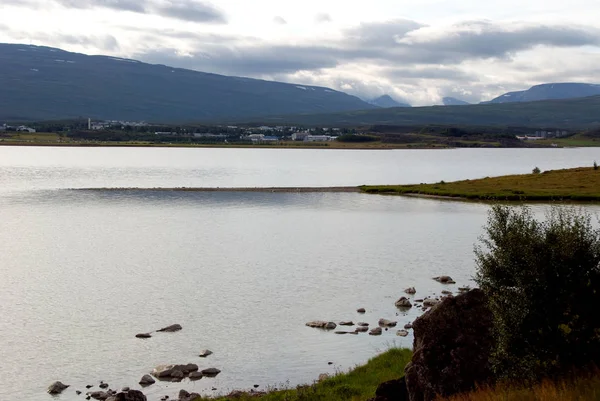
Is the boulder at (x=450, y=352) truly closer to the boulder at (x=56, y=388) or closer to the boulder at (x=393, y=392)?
the boulder at (x=393, y=392)

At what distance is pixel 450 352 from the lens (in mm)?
19094

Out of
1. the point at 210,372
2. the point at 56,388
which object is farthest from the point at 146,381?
the point at 56,388

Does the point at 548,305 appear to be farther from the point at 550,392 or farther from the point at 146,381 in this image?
the point at 146,381

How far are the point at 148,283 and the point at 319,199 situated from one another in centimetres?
6824

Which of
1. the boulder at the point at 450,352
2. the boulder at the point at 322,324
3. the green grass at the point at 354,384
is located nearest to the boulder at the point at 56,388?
the green grass at the point at 354,384

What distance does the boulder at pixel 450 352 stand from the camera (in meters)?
18.8

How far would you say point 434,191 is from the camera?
395ft

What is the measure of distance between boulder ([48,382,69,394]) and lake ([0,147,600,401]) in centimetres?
61

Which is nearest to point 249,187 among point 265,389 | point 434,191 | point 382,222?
point 434,191

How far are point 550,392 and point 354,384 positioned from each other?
11.8m

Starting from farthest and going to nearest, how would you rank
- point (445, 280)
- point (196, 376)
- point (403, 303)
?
point (445, 280) < point (403, 303) < point (196, 376)

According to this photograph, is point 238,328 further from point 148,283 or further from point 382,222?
point 382,222

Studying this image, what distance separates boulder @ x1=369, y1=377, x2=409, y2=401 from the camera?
20.2 meters

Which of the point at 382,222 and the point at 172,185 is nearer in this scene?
the point at 382,222
